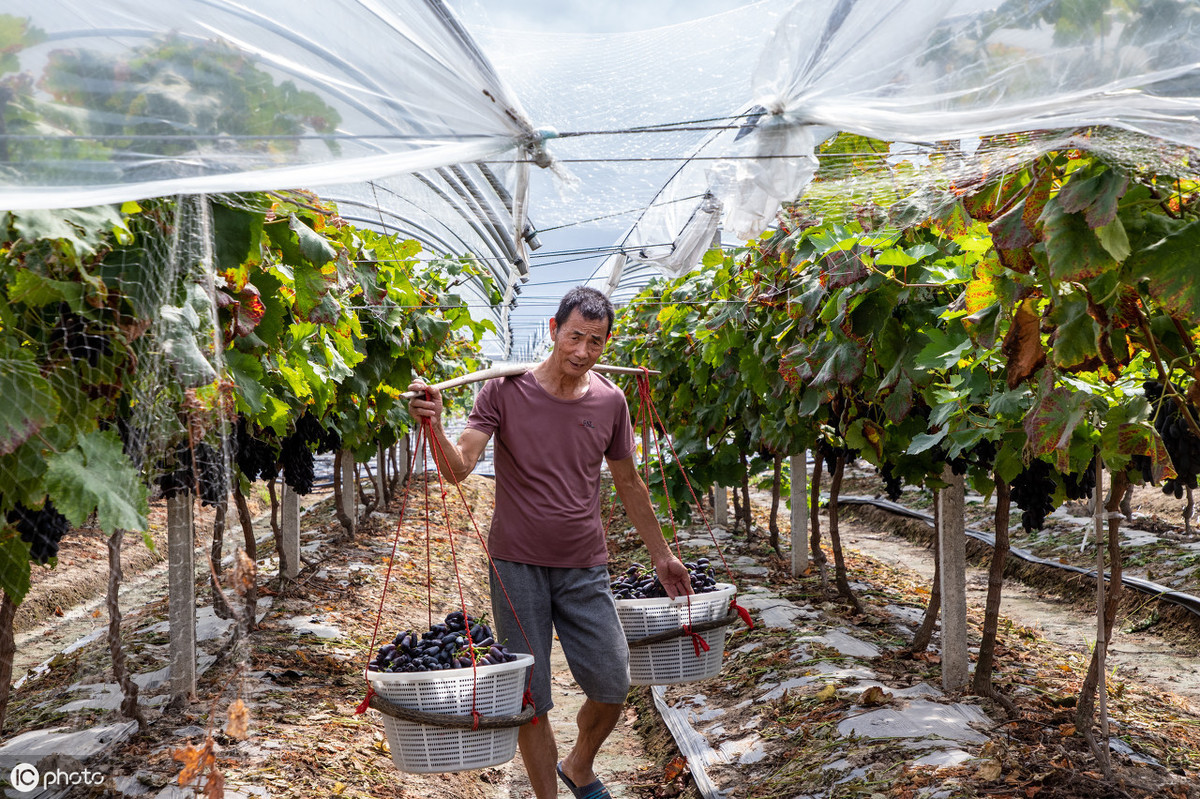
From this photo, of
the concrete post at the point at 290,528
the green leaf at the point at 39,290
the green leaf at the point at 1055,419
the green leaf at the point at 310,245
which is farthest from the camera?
the concrete post at the point at 290,528

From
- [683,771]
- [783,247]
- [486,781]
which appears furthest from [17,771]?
[783,247]

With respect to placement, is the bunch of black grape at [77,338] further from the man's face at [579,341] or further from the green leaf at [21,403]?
the man's face at [579,341]

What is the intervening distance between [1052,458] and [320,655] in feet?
12.9

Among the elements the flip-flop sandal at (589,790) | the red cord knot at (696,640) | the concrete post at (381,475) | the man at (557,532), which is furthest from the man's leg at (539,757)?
the concrete post at (381,475)

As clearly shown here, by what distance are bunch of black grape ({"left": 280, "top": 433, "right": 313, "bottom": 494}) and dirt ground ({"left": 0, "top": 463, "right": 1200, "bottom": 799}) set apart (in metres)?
0.91

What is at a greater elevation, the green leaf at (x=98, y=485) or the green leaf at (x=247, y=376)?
the green leaf at (x=247, y=376)

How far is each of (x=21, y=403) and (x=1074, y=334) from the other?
2.25m

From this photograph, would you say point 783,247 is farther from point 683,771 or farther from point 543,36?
point 683,771

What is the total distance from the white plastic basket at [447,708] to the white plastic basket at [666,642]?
81cm

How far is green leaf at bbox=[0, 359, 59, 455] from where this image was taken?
6.14 feet

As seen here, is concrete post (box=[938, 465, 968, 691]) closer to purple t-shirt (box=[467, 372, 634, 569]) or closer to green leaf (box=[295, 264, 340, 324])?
purple t-shirt (box=[467, 372, 634, 569])

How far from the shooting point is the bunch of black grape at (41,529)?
2265 millimetres

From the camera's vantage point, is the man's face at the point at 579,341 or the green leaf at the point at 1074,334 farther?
the man's face at the point at 579,341

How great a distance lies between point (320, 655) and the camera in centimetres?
538
